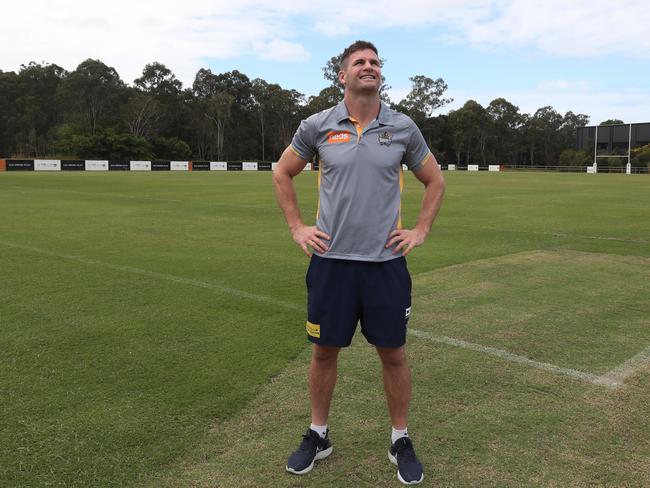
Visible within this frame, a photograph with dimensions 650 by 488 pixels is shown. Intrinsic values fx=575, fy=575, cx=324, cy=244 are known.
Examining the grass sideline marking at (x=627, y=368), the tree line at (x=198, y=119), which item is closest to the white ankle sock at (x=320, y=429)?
the grass sideline marking at (x=627, y=368)

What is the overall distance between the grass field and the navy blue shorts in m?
0.72

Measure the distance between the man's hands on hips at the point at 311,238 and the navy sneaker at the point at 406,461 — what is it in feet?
3.68

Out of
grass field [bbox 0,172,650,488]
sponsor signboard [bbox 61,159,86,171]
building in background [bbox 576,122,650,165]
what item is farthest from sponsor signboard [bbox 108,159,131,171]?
building in background [bbox 576,122,650,165]

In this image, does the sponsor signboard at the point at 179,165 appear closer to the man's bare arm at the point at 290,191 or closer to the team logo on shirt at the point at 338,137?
the man's bare arm at the point at 290,191

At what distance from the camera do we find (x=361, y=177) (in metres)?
2.94

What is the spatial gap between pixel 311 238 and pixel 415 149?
0.74 meters

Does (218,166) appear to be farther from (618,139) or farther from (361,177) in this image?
(361,177)

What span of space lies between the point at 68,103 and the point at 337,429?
89611 millimetres

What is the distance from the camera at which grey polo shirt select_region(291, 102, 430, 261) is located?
295 centimetres

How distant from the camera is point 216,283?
710 centimetres

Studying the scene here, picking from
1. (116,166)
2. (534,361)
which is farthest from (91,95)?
(534,361)

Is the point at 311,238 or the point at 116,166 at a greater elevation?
the point at 116,166

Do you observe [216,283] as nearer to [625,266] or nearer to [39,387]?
[39,387]

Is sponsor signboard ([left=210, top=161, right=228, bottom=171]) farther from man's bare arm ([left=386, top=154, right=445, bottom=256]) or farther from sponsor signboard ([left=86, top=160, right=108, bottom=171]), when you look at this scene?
man's bare arm ([left=386, top=154, right=445, bottom=256])
